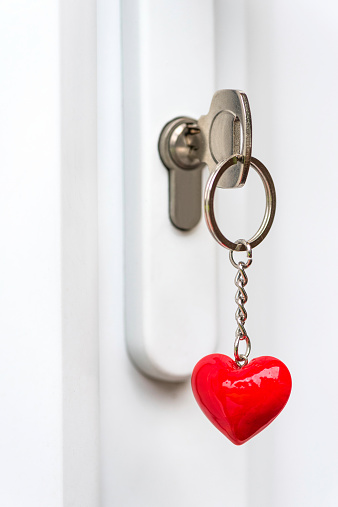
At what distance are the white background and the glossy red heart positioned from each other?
0.07 meters

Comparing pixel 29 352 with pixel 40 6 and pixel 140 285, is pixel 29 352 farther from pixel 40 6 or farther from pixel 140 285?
pixel 40 6

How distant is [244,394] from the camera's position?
0.25m

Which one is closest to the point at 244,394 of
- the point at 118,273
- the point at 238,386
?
the point at 238,386

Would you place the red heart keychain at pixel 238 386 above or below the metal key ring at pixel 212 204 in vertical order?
below

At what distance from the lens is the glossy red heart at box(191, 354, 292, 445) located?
253 mm

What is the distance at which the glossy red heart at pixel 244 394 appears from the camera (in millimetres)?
253

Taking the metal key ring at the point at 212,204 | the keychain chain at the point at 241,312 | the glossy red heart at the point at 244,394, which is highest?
the metal key ring at the point at 212,204

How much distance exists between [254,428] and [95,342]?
104 mm

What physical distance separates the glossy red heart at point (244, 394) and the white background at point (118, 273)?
74 mm

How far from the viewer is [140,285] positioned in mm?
322

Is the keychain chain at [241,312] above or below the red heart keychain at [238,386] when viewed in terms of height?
above

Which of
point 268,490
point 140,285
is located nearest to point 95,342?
point 140,285

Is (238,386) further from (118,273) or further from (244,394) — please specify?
(118,273)

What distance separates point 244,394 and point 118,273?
12cm
